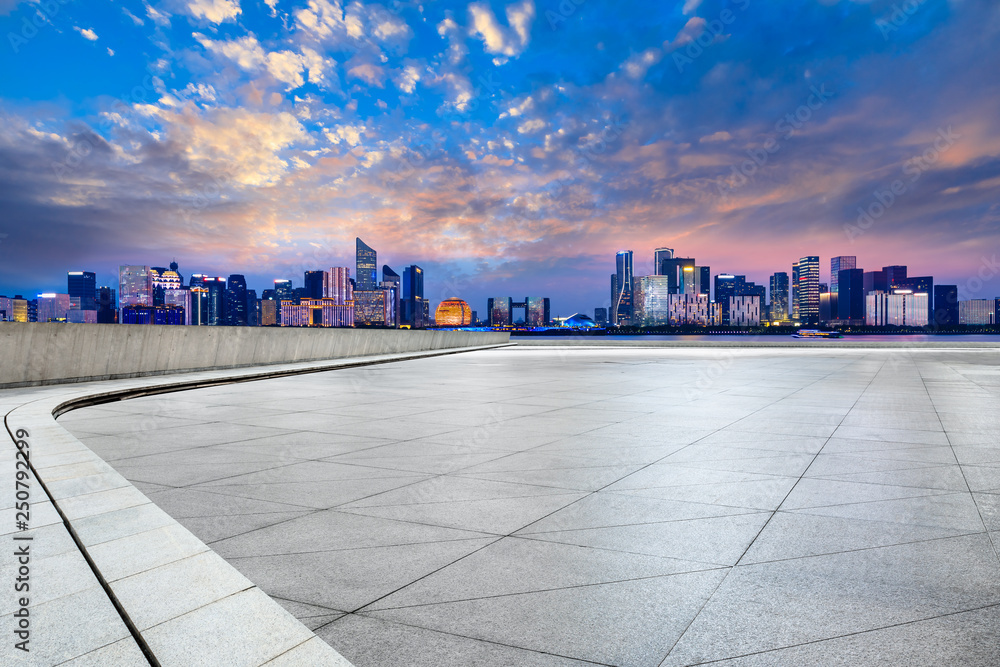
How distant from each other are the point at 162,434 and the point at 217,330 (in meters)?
12.5

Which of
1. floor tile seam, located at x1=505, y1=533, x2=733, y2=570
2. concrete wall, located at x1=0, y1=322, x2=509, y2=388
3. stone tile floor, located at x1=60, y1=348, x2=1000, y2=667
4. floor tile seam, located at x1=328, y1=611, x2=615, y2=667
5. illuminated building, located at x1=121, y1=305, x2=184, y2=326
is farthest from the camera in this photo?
illuminated building, located at x1=121, y1=305, x2=184, y2=326

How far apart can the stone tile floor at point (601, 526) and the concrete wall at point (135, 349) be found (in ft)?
20.1

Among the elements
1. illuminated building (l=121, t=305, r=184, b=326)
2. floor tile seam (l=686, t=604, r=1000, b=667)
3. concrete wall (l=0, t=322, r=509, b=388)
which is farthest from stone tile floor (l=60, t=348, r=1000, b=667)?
illuminated building (l=121, t=305, r=184, b=326)

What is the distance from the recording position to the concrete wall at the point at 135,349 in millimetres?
15289

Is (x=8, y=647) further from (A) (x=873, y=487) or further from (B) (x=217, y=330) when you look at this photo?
(B) (x=217, y=330)

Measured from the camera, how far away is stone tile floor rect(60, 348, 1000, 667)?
3146 millimetres

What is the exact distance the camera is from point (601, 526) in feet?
15.8

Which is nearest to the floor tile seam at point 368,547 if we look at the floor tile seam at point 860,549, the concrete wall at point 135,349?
the floor tile seam at point 860,549

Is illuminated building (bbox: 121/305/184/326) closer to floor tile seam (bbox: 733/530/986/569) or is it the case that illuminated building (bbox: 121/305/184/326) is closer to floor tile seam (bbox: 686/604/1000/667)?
floor tile seam (bbox: 733/530/986/569)

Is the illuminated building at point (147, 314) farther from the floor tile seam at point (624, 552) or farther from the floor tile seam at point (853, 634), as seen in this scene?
the floor tile seam at point (853, 634)

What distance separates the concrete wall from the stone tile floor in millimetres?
6121

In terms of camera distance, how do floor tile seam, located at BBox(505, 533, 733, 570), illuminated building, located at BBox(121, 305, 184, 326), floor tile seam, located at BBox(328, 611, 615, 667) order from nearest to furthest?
floor tile seam, located at BBox(328, 611, 615, 667)
floor tile seam, located at BBox(505, 533, 733, 570)
illuminated building, located at BBox(121, 305, 184, 326)

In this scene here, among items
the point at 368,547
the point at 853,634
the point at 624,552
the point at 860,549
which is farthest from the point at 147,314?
the point at 853,634

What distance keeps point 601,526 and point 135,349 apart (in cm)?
1722
